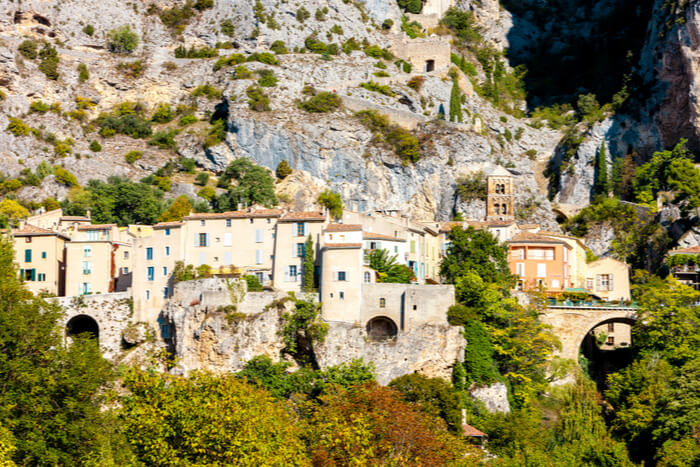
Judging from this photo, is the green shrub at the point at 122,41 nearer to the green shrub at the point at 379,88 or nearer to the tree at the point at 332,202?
the green shrub at the point at 379,88

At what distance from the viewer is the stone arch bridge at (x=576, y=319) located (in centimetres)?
6419

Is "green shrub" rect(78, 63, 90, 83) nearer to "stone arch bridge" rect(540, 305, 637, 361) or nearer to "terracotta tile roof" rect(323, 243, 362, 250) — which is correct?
"terracotta tile roof" rect(323, 243, 362, 250)

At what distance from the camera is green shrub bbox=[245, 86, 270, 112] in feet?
311

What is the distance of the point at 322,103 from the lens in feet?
315

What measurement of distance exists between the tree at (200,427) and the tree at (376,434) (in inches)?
97.7

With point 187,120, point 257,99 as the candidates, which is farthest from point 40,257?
point 187,120

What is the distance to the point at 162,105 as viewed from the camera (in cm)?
A: 10606

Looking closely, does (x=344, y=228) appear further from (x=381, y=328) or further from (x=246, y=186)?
(x=246, y=186)

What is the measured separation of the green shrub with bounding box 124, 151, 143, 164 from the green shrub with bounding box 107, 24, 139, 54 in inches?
884

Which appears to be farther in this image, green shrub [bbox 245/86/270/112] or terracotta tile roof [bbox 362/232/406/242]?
green shrub [bbox 245/86/270/112]

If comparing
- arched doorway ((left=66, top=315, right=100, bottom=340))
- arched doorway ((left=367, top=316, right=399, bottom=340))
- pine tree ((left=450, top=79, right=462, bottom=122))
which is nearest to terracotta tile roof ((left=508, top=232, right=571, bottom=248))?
arched doorway ((left=367, top=316, right=399, bottom=340))

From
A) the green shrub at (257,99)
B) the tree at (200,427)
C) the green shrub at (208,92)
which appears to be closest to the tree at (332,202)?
the green shrub at (257,99)

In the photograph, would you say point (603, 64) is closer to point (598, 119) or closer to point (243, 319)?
point (598, 119)

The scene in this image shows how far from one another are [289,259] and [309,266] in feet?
6.05
